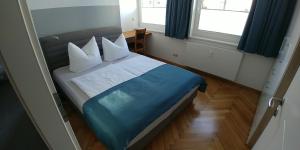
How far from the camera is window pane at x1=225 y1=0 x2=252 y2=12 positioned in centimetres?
253

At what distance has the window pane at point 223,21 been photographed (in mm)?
2695

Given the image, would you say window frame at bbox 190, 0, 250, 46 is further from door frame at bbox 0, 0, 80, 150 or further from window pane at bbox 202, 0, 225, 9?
door frame at bbox 0, 0, 80, 150

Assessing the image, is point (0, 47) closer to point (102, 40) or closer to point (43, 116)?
point (43, 116)

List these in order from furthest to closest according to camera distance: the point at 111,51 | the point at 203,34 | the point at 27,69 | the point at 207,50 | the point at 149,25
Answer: the point at 149,25
the point at 203,34
the point at 207,50
the point at 111,51
the point at 27,69

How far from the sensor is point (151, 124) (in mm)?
1573

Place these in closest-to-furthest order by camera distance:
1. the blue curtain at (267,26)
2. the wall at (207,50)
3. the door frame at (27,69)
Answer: the door frame at (27,69) → the blue curtain at (267,26) → the wall at (207,50)

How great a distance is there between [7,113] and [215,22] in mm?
3299

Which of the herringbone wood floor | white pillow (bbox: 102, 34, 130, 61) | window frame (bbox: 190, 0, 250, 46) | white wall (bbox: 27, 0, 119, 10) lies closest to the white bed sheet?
white pillow (bbox: 102, 34, 130, 61)

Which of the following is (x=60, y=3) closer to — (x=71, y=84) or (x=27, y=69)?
(x=71, y=84)

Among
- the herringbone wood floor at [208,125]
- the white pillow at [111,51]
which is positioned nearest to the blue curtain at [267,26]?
the herringbone wood floor at [208,125]

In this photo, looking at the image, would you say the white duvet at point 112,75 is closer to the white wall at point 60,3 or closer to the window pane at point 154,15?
the white wall at point 60,3

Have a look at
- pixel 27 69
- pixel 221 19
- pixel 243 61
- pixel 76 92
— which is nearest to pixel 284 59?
pixel 243 61

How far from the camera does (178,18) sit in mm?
3217

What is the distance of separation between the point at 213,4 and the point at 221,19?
1.09ft
